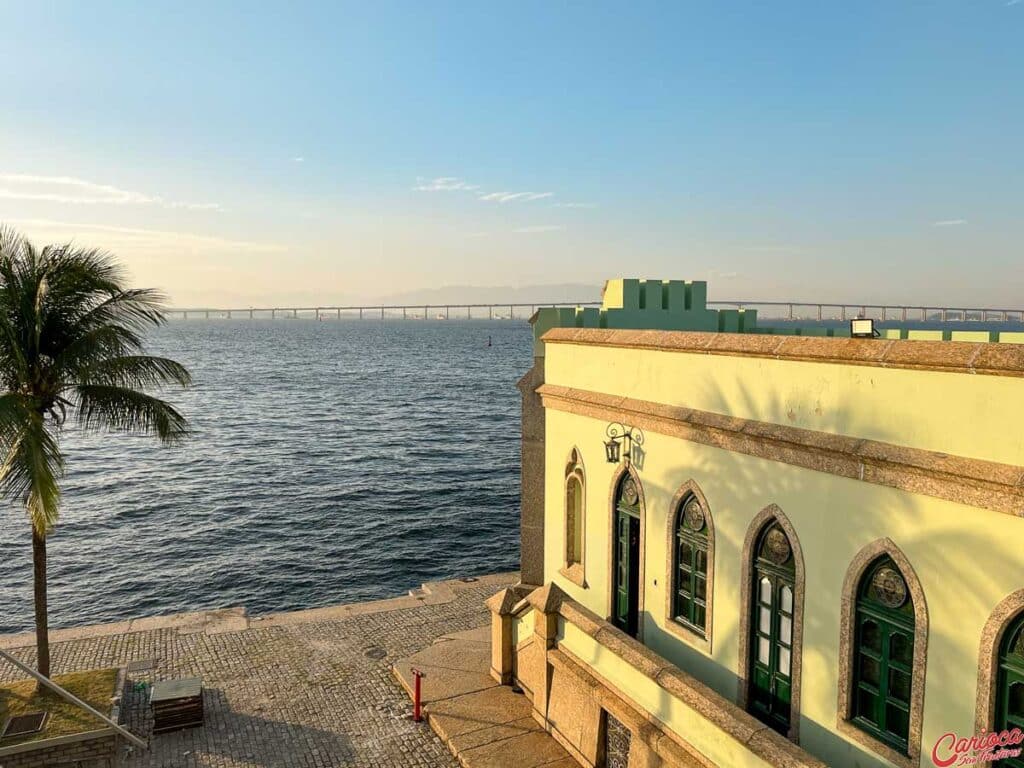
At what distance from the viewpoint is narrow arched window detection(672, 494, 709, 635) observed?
33.6 feet

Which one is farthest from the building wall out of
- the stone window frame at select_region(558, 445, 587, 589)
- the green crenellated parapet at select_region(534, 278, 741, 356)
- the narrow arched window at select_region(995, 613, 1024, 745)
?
the green crenellated parapet at select_region(534, 278, 741, 356)

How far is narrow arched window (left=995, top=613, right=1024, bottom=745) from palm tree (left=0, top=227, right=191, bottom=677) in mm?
13087

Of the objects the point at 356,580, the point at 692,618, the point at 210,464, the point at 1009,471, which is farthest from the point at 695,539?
the point at 210,464

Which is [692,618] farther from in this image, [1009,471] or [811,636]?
[1009,471]

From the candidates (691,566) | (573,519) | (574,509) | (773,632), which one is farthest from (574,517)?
(773,632)

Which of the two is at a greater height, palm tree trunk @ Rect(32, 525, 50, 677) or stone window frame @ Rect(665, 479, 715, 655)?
stone window frame @ Rect(665, 479, 715, 655)

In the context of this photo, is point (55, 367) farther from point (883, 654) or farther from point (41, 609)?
point (883, 654)

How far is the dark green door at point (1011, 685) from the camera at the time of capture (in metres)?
6.40

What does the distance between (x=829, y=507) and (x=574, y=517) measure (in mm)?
6313

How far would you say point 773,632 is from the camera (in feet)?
30.0

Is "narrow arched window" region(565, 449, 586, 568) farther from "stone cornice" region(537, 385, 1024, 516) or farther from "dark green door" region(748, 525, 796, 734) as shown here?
"dark green door" region(748, 525, 796, 734)

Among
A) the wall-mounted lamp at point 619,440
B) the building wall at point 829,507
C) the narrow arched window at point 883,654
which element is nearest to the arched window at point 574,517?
the building wall at point 829,507

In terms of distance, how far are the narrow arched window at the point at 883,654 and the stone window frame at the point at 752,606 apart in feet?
2.40

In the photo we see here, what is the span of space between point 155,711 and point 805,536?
12.0 metres
